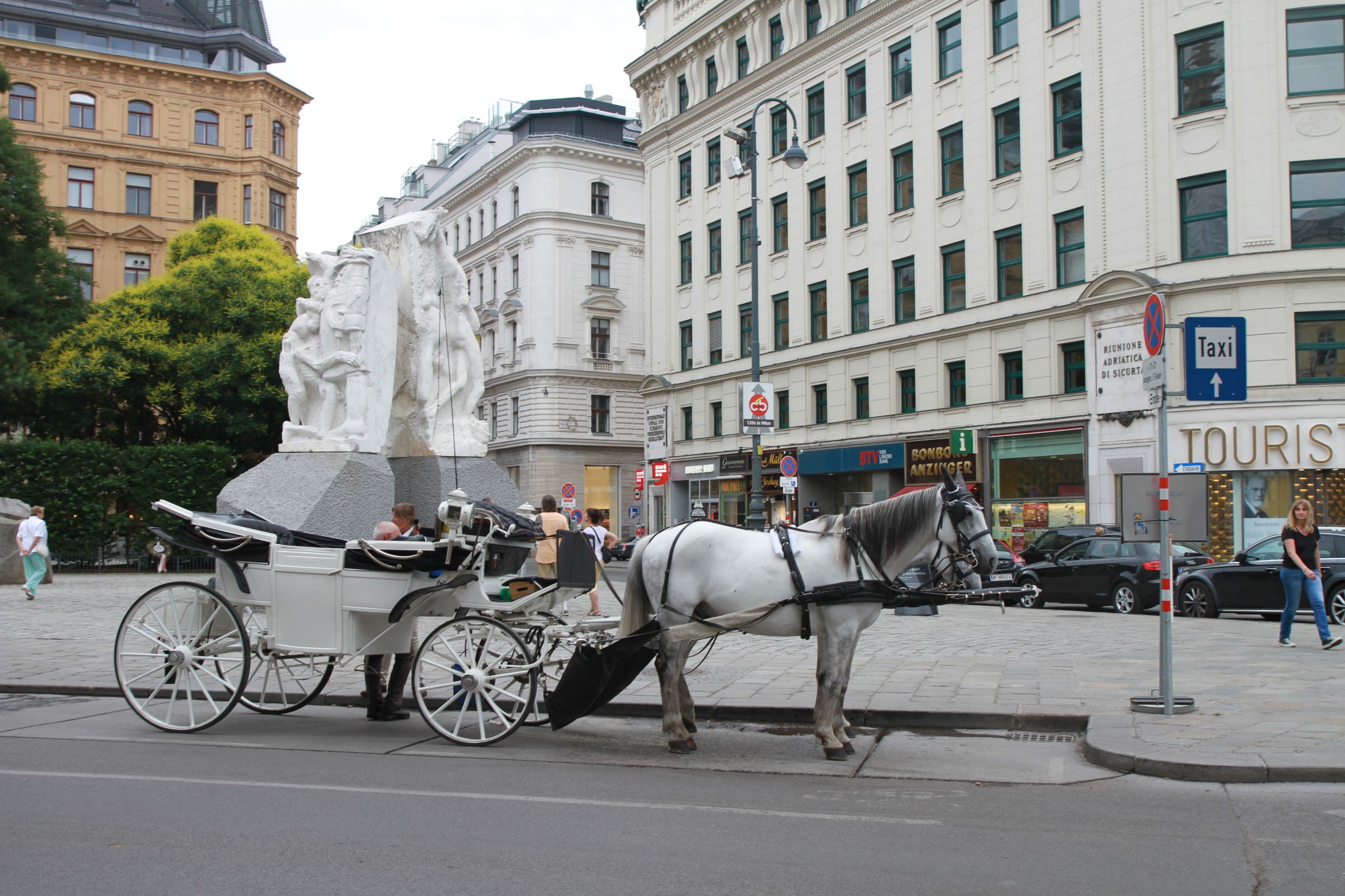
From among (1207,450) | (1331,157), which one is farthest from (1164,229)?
(1207,450)

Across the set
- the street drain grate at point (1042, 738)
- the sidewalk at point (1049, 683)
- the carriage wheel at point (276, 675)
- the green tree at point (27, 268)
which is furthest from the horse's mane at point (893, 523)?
the green tree at point (27, 268)

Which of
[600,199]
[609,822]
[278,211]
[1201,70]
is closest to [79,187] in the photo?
[278,211]

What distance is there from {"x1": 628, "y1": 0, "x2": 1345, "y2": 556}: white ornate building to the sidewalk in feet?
41.5

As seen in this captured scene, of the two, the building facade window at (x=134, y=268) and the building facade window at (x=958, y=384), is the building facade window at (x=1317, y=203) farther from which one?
the building facade window at (x=134, y=268)

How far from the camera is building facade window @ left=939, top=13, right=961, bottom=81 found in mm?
35031

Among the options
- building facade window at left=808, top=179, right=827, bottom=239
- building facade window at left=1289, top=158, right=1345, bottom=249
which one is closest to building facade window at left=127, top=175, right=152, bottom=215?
building facade window at left=808, top=179, right=827, bottom=239

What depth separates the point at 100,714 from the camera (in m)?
9.64

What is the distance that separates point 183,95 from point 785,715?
188ft

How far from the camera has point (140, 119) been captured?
56.3m

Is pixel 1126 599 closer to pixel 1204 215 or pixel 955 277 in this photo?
pixel 1204 215

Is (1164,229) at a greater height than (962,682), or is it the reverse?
(1164,229)

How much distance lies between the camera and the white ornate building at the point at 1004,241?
89.6ft

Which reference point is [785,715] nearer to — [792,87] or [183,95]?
[792,87]

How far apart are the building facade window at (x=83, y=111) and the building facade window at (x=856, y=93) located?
3739 cm
